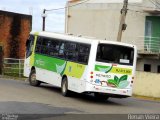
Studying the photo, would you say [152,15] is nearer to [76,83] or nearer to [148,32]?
[148,32]

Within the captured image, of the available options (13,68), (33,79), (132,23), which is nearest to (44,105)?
(33,79)

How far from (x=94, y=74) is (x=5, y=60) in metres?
18.4

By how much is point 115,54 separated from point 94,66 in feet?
3.86

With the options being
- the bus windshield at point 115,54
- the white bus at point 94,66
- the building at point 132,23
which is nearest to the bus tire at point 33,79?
the white bus at point 94,66

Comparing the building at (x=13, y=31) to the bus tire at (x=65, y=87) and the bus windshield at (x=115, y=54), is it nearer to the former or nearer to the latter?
the bus tire at (x=65, y=87)

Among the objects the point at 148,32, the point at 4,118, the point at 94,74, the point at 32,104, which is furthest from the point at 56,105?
the point at 148,32

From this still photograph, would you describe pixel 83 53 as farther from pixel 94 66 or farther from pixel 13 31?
pixel 13 31

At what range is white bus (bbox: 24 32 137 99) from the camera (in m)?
22.0

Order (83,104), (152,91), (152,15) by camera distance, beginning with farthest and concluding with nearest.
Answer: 1. (152,15)
2. (152,91)
3. (83,104)

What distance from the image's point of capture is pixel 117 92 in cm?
2239

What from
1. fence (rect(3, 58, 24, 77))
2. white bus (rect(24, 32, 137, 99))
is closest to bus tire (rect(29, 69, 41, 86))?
white bus (rect(24, 32, 137, 99))

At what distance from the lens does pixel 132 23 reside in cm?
4447

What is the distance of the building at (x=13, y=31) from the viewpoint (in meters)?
47.5

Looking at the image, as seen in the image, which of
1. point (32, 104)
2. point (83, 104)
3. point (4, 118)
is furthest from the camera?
point (83, 104)
